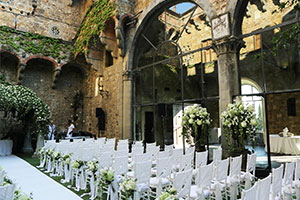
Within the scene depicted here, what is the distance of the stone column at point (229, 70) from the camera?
6996mm

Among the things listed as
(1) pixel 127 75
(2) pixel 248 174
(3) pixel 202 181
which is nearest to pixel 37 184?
(3) pixel 202 181

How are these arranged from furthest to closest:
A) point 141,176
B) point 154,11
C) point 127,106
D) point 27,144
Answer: point 27,144 → point 127,106 → point 154,11 → point 141,176

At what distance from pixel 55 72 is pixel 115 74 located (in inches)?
184

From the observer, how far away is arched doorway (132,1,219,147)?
320 inches

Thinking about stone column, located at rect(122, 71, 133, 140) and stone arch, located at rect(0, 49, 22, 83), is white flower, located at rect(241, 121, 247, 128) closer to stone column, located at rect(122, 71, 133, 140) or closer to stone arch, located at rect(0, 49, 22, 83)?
stone column, located at rect(122, 71, 133, 140)

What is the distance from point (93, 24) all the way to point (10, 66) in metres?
6.17

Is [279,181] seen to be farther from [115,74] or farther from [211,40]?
[115,74]

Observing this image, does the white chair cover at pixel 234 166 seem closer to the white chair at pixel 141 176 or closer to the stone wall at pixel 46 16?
the white chair at pixel 141 176

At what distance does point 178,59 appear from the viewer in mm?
9242

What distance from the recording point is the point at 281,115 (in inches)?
460

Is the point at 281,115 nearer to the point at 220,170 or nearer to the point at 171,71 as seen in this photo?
the point at 171,71

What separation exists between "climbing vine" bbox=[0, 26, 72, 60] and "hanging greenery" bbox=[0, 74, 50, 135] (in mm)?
3599

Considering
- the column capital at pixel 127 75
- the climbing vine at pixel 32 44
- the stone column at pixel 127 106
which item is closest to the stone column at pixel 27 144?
the climbing vine at pixel 32 44

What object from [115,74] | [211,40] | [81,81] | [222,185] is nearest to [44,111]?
[115,74]
